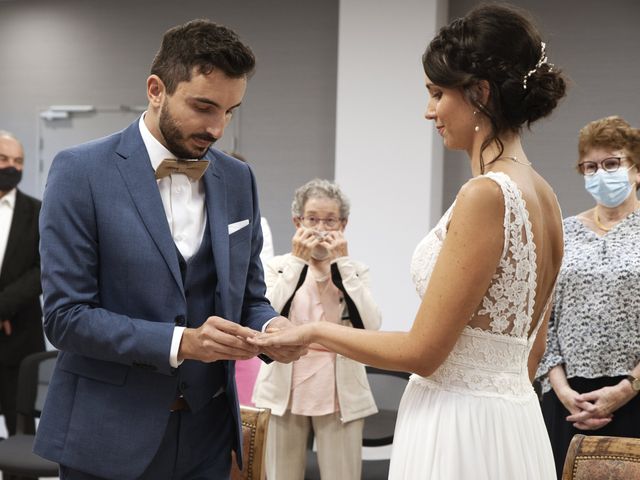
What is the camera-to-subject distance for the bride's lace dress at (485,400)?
1.86 meters

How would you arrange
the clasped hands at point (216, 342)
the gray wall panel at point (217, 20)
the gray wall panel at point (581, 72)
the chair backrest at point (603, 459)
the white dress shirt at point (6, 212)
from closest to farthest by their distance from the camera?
the clasped hands at point (216, 342), the chair backrest at point (603, 459), the white dress shirt at point (6, 212), the gray wall panel at point (581, 72), the gray wall panel at point (217, 20)

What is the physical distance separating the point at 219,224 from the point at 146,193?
18 cm

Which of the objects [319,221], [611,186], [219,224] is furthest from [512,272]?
[319,221]

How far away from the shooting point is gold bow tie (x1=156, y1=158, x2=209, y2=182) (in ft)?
6.29

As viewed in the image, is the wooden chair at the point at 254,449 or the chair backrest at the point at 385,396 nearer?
the wooden chair at the point at 254,449

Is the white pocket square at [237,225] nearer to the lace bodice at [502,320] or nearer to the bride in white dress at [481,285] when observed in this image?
the bride in white dress at [481,285]

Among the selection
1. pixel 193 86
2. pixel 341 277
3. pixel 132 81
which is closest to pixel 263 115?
pixel 132 81

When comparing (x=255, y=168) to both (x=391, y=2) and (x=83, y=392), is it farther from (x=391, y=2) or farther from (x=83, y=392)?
(x=83, y=392)

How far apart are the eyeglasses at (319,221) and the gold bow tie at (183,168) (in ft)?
5.96

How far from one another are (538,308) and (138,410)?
37.2 inches

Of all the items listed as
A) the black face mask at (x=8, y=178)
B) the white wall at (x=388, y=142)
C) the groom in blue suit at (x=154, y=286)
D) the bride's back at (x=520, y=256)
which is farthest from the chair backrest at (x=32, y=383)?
the bride's back at (x=520, y=256)

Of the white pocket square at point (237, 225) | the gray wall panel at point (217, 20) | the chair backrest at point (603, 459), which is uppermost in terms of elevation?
the gray wall panel at point (217, 20)

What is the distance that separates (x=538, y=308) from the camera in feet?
6.49

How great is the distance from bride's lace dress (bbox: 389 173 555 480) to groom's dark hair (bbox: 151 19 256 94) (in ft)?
1.97
